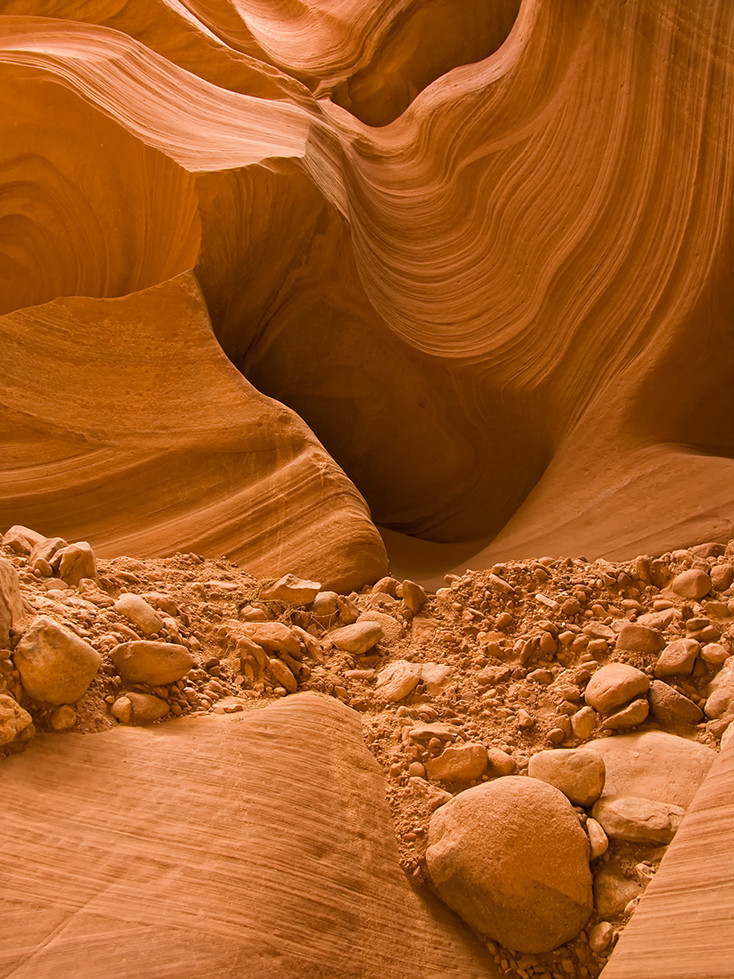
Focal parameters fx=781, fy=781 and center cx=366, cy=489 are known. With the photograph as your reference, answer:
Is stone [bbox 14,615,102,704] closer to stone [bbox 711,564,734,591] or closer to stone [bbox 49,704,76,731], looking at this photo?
stone [bbox 49,704,76,731]

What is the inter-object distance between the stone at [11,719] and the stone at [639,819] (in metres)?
1.08

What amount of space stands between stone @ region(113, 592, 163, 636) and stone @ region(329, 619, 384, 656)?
1.69 feet

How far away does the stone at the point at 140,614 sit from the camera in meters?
1.79

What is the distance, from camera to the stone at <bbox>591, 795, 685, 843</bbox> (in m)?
1.42

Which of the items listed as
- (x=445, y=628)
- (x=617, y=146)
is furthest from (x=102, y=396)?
(x=617, y=146)

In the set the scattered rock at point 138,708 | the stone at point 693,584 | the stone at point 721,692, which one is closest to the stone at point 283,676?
the scattered rock at point 138,708

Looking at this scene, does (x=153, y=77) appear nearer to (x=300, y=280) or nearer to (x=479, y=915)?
(x=300, y=280)

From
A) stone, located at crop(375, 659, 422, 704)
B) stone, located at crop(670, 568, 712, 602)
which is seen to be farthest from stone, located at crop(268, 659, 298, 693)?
stone, located at crop(670, 568, 712, 602)

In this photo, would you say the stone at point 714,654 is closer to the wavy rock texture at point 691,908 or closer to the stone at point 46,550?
the wavy rock texture at point 691,908

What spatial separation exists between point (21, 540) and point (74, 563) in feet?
0.97

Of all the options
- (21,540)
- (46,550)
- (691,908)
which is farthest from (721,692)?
(21,540)

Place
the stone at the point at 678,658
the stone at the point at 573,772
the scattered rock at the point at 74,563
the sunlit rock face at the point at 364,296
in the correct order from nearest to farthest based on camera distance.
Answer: the stone at the point at 573,772 → the stone at the point at 678,658 → the scattered rock at the point at 74,563 → the sunlit rock face at the point at 364,296

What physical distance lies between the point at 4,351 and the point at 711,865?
275 cm

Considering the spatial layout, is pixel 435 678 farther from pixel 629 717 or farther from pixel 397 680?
pixel 629 717
